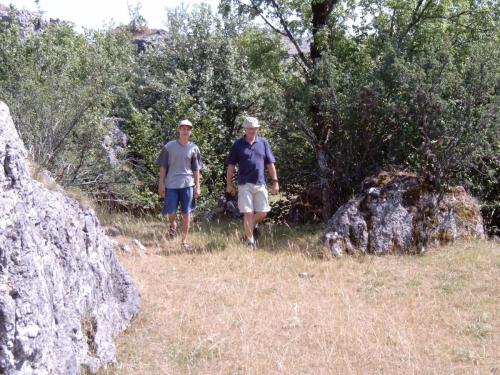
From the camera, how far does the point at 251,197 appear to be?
8.34 metres

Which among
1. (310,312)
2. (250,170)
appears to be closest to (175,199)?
(250,170)

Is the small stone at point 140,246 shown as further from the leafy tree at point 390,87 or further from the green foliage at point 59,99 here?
the leafy tree at point 390,87

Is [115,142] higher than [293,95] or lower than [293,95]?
lower

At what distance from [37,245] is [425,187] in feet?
19.7

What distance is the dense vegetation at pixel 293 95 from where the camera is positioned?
26.9ft

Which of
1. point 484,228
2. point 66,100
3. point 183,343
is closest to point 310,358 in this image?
point 183,343

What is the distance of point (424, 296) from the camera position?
6016 millimetres

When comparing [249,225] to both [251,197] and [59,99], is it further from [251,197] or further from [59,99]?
[59,99]

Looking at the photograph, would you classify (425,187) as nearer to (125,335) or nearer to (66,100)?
(125,335)

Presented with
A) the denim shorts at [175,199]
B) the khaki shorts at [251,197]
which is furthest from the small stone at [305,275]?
the denim shorts at [175,199]

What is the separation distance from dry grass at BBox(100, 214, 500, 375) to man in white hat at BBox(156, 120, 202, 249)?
61cm

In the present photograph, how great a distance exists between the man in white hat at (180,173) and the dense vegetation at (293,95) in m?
1.71

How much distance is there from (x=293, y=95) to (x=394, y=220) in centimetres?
274

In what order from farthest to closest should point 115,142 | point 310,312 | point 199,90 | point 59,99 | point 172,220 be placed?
point 115,142, point 199,90, point 59,99, point 172,220, point 310,312
